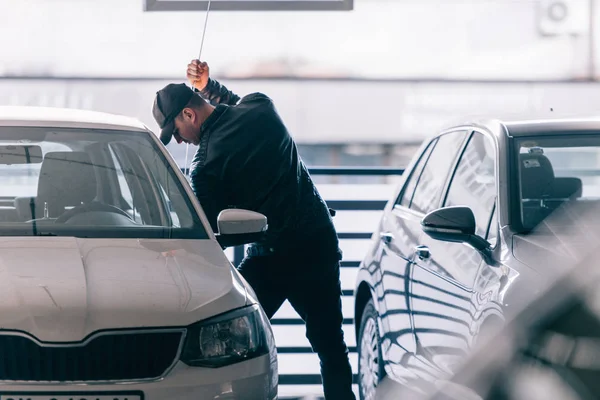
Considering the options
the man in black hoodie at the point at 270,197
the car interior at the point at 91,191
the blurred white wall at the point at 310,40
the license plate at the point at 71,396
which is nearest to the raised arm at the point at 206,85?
the man in black hoodie at the point at 270,197

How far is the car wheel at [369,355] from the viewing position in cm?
507

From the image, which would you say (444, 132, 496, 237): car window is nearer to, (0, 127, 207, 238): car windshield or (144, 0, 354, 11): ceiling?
(0, 127, 207, 238): car windshield

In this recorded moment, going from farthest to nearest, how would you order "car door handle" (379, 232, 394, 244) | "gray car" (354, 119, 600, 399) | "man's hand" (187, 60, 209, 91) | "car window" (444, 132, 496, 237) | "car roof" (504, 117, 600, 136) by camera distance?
1. "man's hand" (187, 60, 209, 91)
2. "car door handle" (379, 232, 394, 244)
3. "car roof" (504, 117, 600, 136)
4. "car window" (444, 132, 496, 237)
5. "gray car" (354, 119, 600, 399)

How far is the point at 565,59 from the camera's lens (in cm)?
1073

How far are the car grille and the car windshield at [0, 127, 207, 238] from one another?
31.2 inches

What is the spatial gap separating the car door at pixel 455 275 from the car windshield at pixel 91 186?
0.92 m

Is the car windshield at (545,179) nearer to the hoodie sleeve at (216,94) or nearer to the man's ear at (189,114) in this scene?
the man's ear at (189,114)

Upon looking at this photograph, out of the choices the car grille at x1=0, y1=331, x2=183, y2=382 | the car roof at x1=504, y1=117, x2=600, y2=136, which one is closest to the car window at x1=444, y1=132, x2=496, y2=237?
the car roof at x1=504, y1=117, x2=600, y2=136

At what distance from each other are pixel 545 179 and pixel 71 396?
6.90ft

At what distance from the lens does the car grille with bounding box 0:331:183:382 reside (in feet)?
9.86

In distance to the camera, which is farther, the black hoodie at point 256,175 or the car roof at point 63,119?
the black hoodie at point 256,175

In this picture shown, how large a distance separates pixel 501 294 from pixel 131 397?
1172 millimetres

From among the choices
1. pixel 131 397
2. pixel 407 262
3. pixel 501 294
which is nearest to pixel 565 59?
pixel 407 262

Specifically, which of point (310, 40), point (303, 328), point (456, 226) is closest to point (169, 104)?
point (456, 226)
